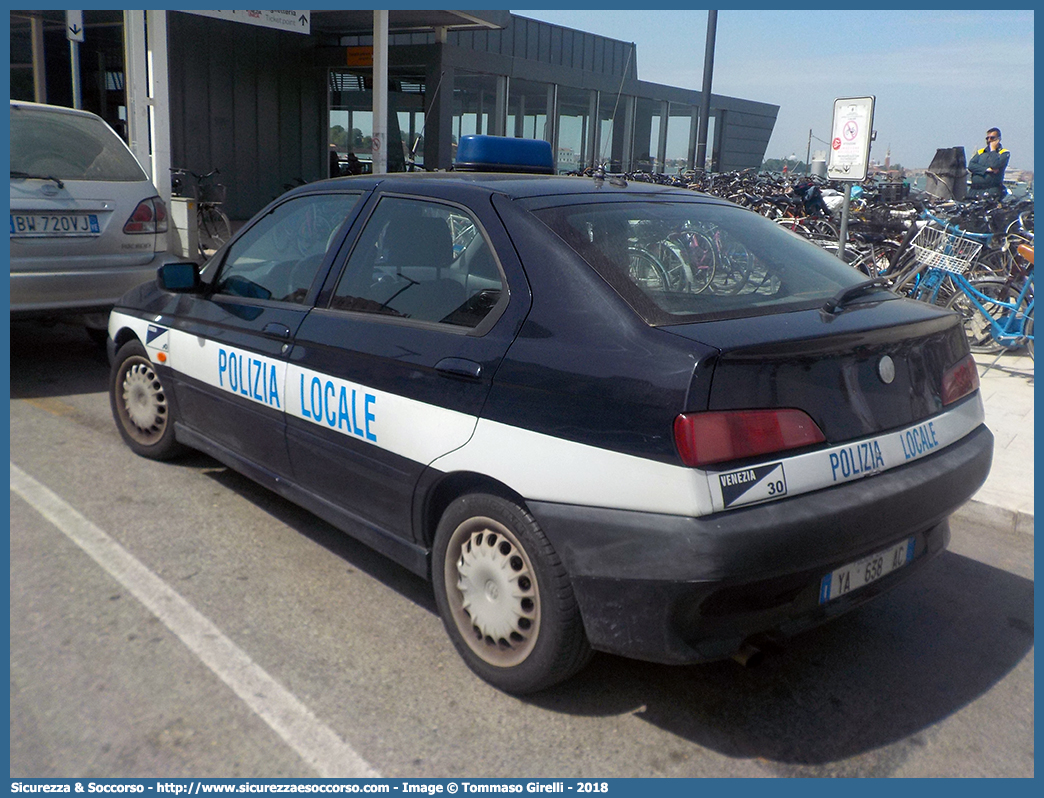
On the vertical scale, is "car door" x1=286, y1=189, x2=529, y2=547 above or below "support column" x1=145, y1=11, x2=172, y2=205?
below

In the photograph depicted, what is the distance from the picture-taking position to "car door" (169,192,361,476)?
12.7ft

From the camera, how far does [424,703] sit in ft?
9.55

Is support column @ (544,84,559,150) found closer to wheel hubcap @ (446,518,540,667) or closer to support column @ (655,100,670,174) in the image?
support column @ (655,100,670,174)

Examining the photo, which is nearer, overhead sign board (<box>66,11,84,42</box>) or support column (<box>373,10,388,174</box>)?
overhead sign board (<box>66,11,84,42</box>)

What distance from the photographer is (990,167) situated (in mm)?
12430

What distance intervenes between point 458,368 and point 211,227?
11683mm

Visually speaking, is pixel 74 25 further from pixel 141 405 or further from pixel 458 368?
pixel 458 368

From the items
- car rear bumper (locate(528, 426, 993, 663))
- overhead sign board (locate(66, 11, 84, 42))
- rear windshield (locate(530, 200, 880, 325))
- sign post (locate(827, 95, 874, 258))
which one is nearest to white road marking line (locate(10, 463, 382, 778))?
car rear bumper (locate(528, 426, 993, 663))

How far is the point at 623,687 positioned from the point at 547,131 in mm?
18375

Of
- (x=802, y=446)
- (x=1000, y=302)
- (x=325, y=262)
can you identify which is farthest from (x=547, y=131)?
(x=802, y=446)

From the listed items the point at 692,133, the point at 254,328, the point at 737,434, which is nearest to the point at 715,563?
the point at 737,434

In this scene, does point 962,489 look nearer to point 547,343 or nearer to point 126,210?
→ point 547,343

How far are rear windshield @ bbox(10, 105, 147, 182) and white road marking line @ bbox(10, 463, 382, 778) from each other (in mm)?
Answer: 3312

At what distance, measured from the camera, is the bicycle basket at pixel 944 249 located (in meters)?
8.03
